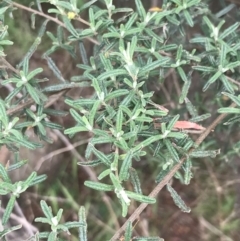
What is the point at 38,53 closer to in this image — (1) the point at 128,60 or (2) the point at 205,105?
(2) the point at 205,105

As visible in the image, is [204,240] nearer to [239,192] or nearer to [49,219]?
[239,192]

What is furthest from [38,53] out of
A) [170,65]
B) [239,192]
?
[239,192]

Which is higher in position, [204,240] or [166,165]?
[166,165]

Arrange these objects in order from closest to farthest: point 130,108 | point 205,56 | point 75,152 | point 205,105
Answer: point 130,108
point 205,56
point 205,105
point 75,152

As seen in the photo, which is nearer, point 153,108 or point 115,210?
point 153,108

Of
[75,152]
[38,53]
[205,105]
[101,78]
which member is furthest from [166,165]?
[38,53]

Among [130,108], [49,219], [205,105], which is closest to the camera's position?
[49,219]

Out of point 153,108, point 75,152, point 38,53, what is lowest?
point 75,152

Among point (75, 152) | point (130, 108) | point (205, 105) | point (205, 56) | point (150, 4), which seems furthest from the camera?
point (75, 152)

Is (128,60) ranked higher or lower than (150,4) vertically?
higher
